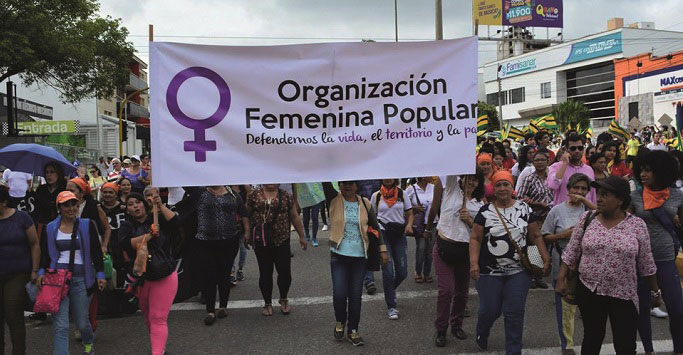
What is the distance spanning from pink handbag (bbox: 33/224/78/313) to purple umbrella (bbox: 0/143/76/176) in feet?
5.63

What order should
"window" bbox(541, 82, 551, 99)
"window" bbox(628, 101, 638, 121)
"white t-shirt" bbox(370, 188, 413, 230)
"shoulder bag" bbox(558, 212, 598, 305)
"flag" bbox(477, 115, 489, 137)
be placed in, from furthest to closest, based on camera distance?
"window" bbox(541, 82, 551, 99), "window" bbox(628, 101, 638, 121), "flag" bbox(477, 115, 489, 137), "white t-shirt" bbox(370, 188, 413, 230), "shoulder bag" bbox(558, 212, 598, 305)

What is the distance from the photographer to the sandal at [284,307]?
6.33m

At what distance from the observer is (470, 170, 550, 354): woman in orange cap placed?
4.45 meters

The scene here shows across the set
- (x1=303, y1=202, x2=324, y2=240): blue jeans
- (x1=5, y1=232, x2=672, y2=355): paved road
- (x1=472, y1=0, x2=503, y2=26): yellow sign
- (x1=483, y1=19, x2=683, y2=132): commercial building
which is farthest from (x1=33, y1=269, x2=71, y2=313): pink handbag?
(x1=472, y1=0, x2=503, y2=26): yellow sign

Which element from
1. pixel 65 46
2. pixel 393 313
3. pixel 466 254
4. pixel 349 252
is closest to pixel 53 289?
pixel 349 252

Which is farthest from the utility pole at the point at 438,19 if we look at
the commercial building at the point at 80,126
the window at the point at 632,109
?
the window at the point at 632,109

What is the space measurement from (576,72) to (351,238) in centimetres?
7205

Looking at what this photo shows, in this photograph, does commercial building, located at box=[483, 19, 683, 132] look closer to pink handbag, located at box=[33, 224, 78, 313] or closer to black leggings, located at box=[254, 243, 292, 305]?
black leggings, located at box=[254, 243, 292, 305]

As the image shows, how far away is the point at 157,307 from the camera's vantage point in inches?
192

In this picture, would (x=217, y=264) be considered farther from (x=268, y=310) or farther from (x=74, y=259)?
(x=74, y=259)

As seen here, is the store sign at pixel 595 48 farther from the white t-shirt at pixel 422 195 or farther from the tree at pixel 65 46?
the white t-shirt at pixel 422 195

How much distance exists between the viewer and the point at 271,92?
4.37 metres

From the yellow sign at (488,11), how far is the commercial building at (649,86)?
19.8m

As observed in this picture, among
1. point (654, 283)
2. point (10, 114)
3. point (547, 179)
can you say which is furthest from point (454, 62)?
point (10, 114)
